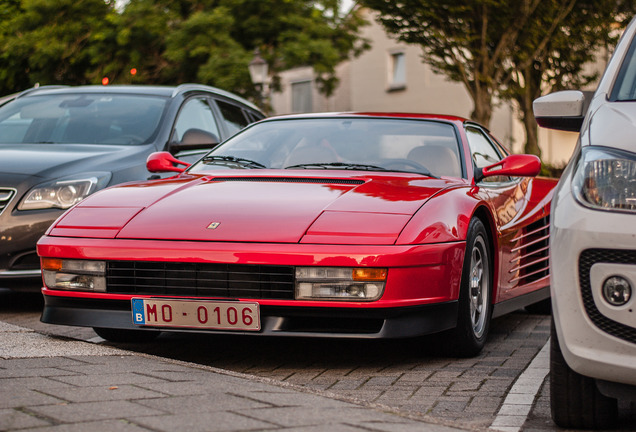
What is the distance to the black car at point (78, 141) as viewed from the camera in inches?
249

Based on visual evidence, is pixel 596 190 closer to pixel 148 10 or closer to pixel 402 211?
pixel 402 211

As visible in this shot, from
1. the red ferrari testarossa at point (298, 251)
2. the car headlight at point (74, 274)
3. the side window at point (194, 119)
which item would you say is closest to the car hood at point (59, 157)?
the side window at point (194, 119)

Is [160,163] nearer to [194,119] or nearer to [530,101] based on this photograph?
[194,119]

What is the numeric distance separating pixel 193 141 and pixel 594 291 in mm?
4596

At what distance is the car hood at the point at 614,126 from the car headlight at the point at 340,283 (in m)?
1.16

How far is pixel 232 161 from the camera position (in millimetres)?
5871

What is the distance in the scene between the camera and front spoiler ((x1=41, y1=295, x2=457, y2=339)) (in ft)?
14.3

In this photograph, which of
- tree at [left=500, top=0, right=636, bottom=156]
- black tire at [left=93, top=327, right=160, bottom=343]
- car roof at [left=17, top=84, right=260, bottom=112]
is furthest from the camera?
tree at [left=500, top=0, right=636, bottom=156]

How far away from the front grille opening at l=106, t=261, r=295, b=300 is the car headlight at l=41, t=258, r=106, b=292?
0.18 feet

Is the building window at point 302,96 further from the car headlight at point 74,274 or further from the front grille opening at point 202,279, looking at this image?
the front grille opening at point 202,279

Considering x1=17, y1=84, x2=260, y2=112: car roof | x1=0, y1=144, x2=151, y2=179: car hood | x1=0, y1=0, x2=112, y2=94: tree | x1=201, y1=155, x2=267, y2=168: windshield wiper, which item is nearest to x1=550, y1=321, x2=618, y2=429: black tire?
x1=201, y1=155, x2=267, y2=168: windshield wiper

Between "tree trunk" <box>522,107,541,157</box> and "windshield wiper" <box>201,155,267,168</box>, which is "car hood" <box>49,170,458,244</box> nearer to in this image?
"windshield wiper" <box>201,155,267,168</box>

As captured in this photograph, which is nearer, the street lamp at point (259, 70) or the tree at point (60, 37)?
the street lamp at point (259, 70)

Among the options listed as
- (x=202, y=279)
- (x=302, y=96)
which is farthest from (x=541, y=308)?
(x=302, y=96)
